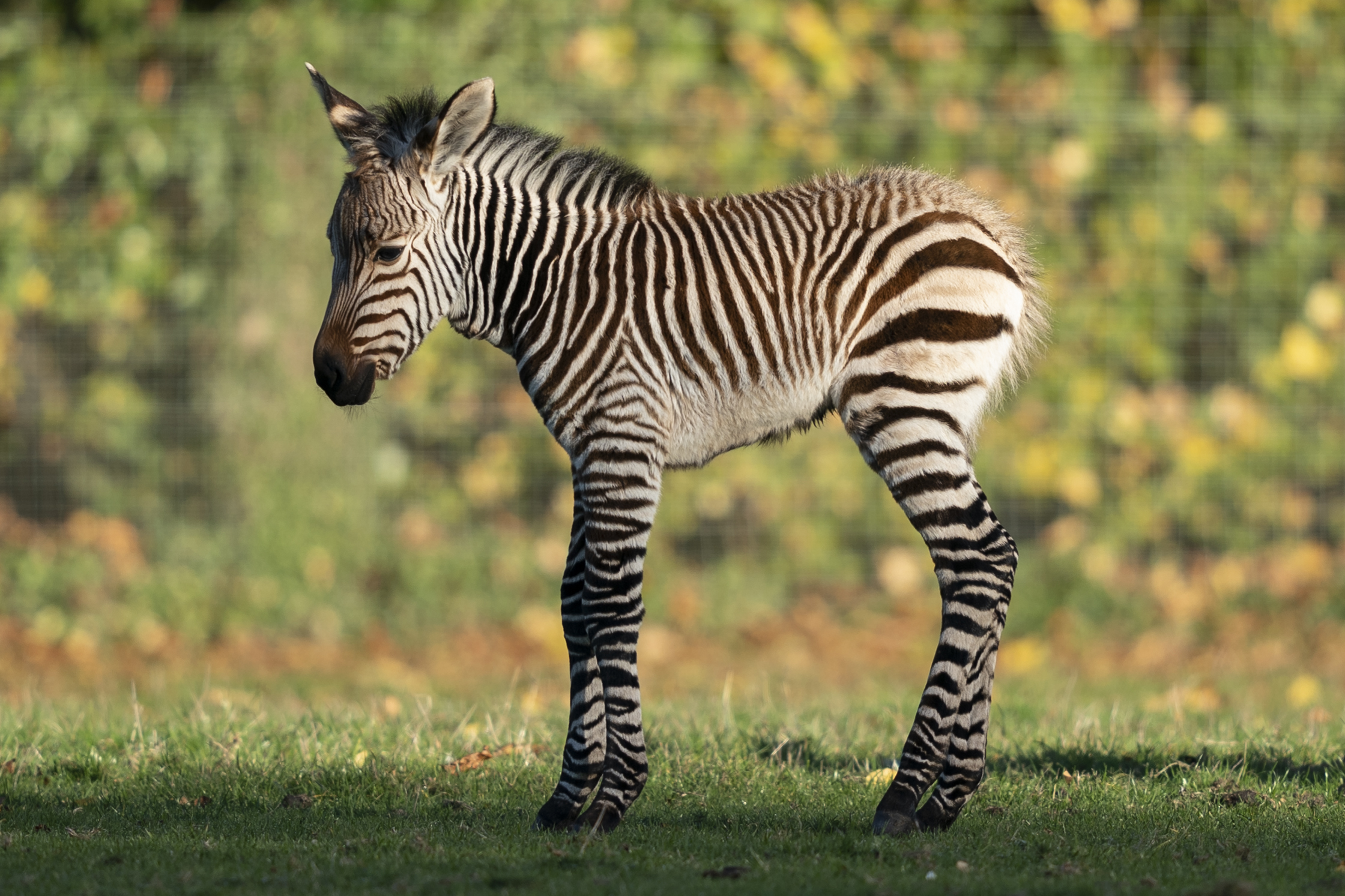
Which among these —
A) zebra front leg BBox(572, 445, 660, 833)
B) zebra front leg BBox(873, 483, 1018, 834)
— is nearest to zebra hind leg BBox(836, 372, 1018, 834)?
zebra front leg BBox(873, 483, 1018, 834)

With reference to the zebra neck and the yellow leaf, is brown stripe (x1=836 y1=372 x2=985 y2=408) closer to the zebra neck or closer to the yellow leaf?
the zebra neck

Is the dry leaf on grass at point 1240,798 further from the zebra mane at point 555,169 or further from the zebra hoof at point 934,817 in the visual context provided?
the zebra mane at point 555,169

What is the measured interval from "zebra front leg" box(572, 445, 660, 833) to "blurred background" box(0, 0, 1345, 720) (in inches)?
191

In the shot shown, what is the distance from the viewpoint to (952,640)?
5.40 m

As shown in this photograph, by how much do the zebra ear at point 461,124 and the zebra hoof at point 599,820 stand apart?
2.44 m

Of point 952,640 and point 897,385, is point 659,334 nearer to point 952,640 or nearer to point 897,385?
point 897,385

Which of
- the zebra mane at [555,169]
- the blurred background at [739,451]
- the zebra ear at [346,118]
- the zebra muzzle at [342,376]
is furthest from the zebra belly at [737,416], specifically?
the blurred background at [739,451]

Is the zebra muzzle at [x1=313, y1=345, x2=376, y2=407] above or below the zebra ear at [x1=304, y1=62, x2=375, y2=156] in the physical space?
below

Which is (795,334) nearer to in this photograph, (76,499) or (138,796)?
(138,796)

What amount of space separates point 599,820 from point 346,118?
284 cm

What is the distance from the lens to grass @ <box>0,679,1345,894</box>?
445cm

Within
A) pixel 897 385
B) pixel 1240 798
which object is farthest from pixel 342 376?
pixel 1240 798

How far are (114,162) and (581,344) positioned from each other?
6577 mm

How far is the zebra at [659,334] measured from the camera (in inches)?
211
